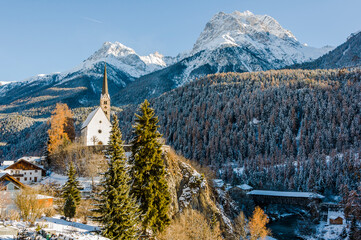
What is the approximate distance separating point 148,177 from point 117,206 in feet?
12.9

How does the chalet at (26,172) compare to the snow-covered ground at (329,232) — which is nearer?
the chalet at (26,172)

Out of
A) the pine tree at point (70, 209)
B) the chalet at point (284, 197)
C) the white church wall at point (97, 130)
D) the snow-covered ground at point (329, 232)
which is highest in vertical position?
the white church wall at point (97, 130)

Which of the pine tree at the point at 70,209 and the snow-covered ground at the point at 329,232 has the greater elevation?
the pine tree at the point at 70,209

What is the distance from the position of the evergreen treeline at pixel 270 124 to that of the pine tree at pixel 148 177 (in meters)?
86.4

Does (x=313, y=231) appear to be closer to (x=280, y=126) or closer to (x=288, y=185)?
(x=288, y=185)

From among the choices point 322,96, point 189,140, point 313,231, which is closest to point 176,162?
point 313,231

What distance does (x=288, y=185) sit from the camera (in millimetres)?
105062

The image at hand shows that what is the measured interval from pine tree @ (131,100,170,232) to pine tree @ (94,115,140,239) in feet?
4.01

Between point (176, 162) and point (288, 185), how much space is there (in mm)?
73891

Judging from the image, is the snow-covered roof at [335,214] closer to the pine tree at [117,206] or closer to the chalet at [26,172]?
the pine tree at [117,206]

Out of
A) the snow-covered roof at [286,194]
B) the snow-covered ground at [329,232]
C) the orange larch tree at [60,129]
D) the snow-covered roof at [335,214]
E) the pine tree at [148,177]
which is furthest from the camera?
the snow-covered roof at [286,194]

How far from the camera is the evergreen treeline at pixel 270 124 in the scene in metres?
116

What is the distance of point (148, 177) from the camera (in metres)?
26.8

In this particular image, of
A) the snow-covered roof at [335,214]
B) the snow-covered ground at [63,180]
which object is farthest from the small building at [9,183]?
the snow-covered roof at [335,214]
